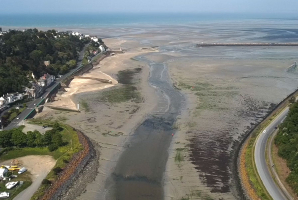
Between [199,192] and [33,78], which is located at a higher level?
[33,78]

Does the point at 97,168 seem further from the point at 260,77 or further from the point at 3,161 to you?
the point at 260,77

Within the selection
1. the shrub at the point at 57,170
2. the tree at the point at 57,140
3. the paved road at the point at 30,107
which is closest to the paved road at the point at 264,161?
the shrub at the point at 57,170

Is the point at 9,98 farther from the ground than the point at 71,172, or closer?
farther from the ground

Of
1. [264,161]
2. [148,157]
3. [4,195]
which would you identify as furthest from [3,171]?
[264,161]

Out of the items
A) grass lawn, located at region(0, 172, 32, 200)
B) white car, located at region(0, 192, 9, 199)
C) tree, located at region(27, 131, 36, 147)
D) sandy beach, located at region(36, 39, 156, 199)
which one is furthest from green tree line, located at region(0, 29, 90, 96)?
white car, located at region(0, 192, 9, 199)

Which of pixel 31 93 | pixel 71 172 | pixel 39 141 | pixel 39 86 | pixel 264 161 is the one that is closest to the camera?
pixel 71 172

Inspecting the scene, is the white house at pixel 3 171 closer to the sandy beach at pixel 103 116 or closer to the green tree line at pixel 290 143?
the sandy beach at pixel 103 116

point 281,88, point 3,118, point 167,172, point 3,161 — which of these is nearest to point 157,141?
point 167,172

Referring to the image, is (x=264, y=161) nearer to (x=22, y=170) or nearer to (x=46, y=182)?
(x=46, y=182)
